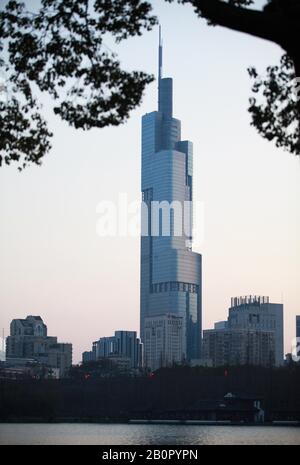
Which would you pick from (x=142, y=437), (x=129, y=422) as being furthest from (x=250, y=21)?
(x=129, y=422)

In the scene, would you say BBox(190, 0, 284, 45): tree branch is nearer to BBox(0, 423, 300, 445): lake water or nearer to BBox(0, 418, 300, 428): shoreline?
BBox(0, 423, 300, 445): lake water

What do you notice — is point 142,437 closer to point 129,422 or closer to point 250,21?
point 129,422

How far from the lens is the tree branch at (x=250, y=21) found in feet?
25.9

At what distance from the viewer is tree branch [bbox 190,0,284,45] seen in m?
7.90

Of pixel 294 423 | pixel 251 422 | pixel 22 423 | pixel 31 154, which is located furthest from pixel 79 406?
pixel 31 154

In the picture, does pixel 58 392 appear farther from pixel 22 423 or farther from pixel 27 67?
pixel 27 67

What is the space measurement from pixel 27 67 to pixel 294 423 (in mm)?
97897

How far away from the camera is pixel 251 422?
112750 millimetres

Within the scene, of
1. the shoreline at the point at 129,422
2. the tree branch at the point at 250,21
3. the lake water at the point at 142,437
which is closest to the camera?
the tree branch at the point at 250,21

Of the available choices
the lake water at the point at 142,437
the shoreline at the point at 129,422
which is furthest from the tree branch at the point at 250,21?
the shoreline at the point at 129,422

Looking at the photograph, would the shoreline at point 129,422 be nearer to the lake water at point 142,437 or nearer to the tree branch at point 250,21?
the lake water at point 142,437

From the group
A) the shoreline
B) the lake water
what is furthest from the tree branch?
the shoreline

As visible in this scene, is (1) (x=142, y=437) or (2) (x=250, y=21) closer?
(2) (x=250, y=21)

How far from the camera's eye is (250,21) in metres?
7.99
